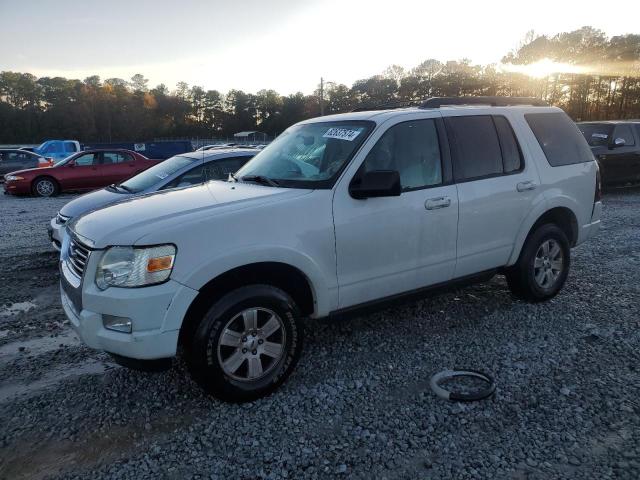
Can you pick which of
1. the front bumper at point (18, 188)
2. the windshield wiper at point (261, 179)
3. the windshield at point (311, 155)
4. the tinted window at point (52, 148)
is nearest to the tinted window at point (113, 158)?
the front bumper at point (18, 188)

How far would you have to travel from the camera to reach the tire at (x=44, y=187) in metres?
15.1

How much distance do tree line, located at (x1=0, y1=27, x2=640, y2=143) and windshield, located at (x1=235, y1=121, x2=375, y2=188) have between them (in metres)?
41.3

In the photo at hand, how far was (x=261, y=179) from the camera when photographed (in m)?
→ 3.91

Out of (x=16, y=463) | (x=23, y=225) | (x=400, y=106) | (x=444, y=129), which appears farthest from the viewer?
(x=23, y=225)

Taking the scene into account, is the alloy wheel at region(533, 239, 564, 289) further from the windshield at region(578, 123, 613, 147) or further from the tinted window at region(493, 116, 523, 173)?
the windshield at region(578, 123, 613, 147)

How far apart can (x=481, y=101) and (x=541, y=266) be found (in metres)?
1.74

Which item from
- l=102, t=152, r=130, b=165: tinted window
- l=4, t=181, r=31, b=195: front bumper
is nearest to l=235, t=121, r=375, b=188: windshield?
l=102, t=152, r=130, b=165: tinted window

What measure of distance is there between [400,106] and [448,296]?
2.06m

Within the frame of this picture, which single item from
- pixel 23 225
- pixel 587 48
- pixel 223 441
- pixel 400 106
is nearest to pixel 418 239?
pixel 400 106

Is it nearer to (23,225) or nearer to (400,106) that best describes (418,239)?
(400,106)

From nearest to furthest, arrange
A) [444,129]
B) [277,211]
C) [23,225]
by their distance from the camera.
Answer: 1. [277,211]
2. [444,129]
3. [23,225]

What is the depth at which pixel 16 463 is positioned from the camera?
8.70ft

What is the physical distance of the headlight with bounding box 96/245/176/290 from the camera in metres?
2.82

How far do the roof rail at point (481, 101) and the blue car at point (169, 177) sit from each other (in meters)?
3.39
